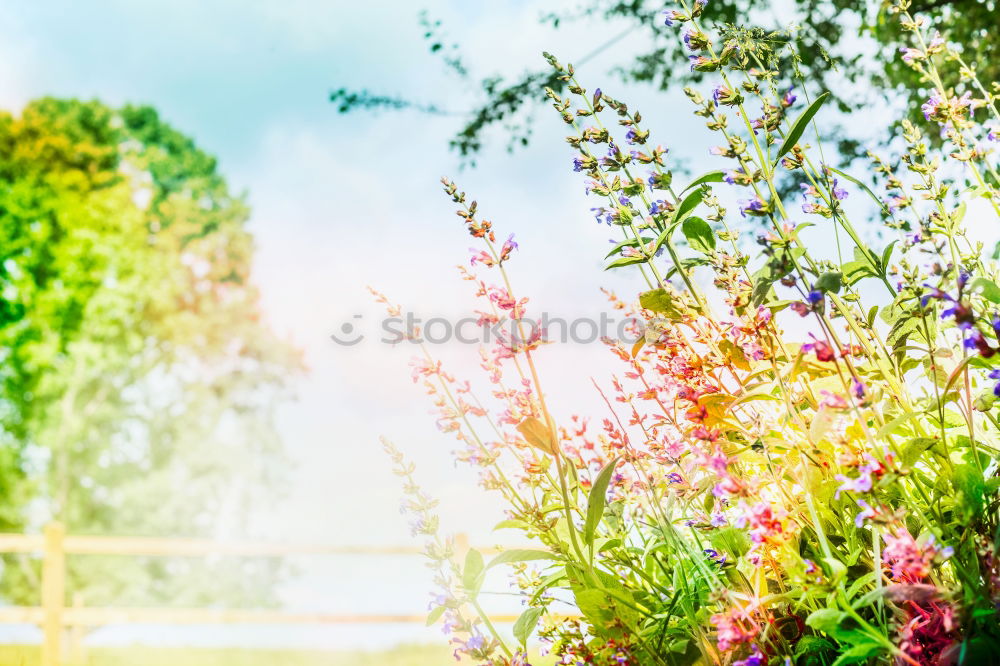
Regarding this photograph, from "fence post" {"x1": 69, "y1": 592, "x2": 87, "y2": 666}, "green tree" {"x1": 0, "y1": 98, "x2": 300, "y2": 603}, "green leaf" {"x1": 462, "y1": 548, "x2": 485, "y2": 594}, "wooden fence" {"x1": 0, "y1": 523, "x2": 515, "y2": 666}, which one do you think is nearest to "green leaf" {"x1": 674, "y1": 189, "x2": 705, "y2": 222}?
"green leaf" {"x1": 462, "y1": 548, "x2": 485, "y2": 594}

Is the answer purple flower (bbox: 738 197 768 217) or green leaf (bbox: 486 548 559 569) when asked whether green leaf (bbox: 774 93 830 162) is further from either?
green leaf (bbox: 486 548 559 569)

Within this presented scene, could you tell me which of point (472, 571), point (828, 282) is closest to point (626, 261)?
point (828, 282)

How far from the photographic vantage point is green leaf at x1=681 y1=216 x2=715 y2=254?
1209 mm

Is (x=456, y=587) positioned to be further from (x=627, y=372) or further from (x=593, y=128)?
(x=593, y=128)

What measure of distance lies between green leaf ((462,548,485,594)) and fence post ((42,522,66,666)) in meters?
7.71

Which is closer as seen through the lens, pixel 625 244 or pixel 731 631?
pixel 731 631

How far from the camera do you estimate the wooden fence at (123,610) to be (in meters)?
7.50

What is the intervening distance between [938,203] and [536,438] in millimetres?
853

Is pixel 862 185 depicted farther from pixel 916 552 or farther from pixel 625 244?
pixel 916 552

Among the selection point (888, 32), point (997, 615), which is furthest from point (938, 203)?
point (888, 32)

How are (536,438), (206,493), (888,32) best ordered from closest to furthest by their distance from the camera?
(536,438)
(888,32)
(206,493)

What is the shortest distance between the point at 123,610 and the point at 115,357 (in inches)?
336

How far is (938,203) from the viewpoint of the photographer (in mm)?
1387

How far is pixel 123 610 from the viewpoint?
785 cm
